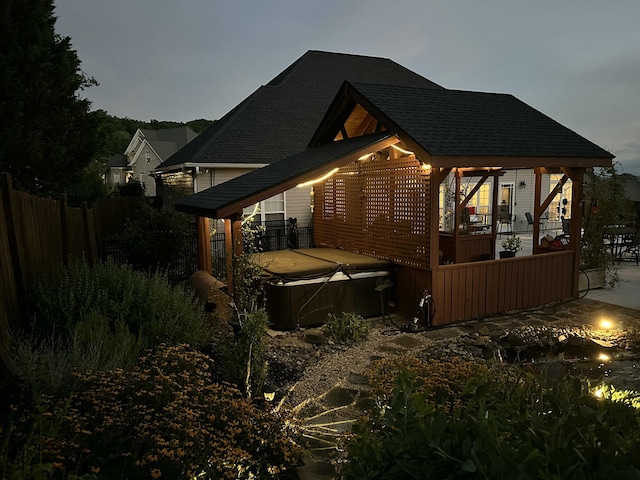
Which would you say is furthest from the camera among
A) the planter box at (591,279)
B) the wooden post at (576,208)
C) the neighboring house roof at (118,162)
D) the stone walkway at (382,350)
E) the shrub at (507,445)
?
the neighboring house roof at (118,162)

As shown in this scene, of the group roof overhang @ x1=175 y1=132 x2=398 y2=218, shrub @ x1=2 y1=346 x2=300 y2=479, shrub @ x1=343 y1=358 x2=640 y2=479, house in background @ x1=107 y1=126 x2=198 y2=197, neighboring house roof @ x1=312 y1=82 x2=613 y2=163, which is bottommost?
shrub @ x1=2 y1=346 x2=300 y2=479

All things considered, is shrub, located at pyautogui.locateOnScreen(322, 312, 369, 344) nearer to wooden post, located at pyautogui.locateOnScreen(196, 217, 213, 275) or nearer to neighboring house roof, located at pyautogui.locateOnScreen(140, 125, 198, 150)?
wooden post, located at pyautogui.locateOnScreen(196, 217, 213, 275)

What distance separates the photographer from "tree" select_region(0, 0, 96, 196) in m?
11.4

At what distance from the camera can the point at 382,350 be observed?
20.2 ft

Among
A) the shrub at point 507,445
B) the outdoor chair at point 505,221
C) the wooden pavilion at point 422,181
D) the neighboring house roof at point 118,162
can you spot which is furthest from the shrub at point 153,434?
the neighboring house roof at point 118,162

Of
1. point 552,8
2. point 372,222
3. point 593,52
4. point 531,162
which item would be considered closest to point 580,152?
point 531,162

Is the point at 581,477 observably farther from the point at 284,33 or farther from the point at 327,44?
the point at 327,44

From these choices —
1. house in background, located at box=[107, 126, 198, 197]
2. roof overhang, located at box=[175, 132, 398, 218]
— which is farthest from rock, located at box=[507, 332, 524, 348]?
house in background, located at box=[107, 126, 198, 197]

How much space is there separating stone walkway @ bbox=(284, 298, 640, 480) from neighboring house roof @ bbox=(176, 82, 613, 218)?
98.9 inches

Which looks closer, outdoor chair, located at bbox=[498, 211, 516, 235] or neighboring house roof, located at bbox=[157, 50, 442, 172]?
neighboring house roof, located at bbox=[157, 50, 442, 172]

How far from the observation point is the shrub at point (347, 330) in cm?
654

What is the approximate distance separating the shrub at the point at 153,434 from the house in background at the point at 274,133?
10.9 m

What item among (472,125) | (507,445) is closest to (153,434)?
(507,445)

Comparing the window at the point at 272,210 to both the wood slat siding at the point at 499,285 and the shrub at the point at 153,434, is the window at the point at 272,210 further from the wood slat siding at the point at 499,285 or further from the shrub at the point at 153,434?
the shrub at the point at 153,434
